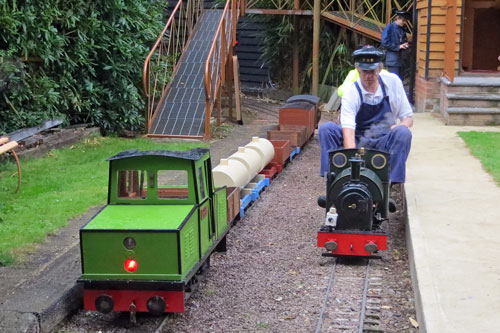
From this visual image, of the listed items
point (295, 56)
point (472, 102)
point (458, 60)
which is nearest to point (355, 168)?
point (472, 102)

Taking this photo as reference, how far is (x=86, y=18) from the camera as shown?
1405 cm

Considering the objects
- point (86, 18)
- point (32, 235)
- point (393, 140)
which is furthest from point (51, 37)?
point (393, 140)

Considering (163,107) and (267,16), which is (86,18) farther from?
(267,16)

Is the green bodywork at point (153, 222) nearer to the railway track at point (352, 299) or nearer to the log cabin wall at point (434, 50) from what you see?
the railway track at point (352, 299)

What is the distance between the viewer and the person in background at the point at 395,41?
16.5 m

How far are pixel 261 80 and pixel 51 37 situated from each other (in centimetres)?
1295

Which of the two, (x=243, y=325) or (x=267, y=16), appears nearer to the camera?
(x=243, y=325)

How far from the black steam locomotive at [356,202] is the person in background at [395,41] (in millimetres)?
9814

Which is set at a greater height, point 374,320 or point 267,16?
point 267,16

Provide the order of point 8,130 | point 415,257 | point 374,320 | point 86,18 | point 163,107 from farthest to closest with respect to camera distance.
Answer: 1. point 163,107
2. point 86,18
3. point 8,130
4. point 415,257
5. point 374,320

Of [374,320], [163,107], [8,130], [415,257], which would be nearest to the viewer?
[374,320]

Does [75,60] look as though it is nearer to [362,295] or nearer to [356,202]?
[356,202]

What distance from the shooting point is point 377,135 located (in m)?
7.95

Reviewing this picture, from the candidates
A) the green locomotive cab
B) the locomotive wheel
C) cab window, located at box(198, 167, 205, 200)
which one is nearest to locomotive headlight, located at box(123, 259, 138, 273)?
the green locomotive cab
